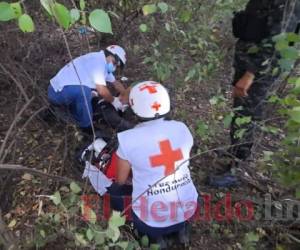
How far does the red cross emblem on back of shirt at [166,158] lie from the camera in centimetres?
203

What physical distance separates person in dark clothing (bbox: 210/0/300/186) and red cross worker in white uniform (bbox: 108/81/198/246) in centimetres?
30

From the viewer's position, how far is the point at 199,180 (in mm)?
2738

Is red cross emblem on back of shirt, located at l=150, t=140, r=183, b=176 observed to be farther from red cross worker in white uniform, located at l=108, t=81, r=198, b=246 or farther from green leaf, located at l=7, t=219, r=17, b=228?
green leaf, located at l=7, t=219, r=17, b=228

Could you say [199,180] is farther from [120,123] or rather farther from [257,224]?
[120,123]

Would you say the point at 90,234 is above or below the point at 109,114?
above

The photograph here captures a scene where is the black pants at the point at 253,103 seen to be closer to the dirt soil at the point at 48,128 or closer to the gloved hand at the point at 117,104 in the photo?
the dirt soil at the point at 48,128

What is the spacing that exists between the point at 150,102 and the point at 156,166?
318 millimetres

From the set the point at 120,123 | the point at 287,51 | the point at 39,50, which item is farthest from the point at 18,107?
the point at 287,51

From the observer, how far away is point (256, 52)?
2.21 metres

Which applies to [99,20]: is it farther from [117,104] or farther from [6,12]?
Answer: [117,104]

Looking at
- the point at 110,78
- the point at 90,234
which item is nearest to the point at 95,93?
the point at 110,78

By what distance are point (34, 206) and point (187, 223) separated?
3.06 feet

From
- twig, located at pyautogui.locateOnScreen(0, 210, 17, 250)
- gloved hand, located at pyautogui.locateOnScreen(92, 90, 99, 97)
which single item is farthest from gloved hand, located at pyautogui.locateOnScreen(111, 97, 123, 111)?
twig, located at pyautogui.locateOnScreen(0, 210, 17, 250)

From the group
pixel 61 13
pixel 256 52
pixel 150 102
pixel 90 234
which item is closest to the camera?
pixel 61 13
